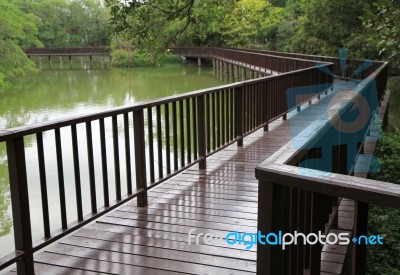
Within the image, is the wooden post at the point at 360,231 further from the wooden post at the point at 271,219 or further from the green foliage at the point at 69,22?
the green foliage at the point at 69,22

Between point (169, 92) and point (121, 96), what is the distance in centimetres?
283

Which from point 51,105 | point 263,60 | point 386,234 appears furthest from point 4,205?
point 263,60

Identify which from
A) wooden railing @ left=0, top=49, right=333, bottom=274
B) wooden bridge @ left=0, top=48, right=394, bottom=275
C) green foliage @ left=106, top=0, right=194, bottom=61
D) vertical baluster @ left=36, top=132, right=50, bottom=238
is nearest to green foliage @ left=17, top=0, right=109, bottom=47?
wooden railing @ left=0, top=49, right=333, bottom=274

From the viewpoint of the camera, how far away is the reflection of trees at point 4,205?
291 inches

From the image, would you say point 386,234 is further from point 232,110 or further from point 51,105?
point 51,105

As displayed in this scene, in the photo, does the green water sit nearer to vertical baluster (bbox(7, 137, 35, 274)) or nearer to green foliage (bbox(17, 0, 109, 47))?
vertical baluster (bbox(7, 137, 35, 274))

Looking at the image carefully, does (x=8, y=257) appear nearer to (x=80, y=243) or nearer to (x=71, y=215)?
(x=80, y=243)

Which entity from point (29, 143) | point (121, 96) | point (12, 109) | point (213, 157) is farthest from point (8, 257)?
point (121, 96)

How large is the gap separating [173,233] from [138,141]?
0.92m

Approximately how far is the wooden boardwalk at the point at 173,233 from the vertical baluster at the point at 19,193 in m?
0.30

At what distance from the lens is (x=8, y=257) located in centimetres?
285

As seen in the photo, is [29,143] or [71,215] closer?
[71,215]

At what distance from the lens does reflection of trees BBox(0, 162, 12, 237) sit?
24.3ft

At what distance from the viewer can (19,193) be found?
2.87 m
